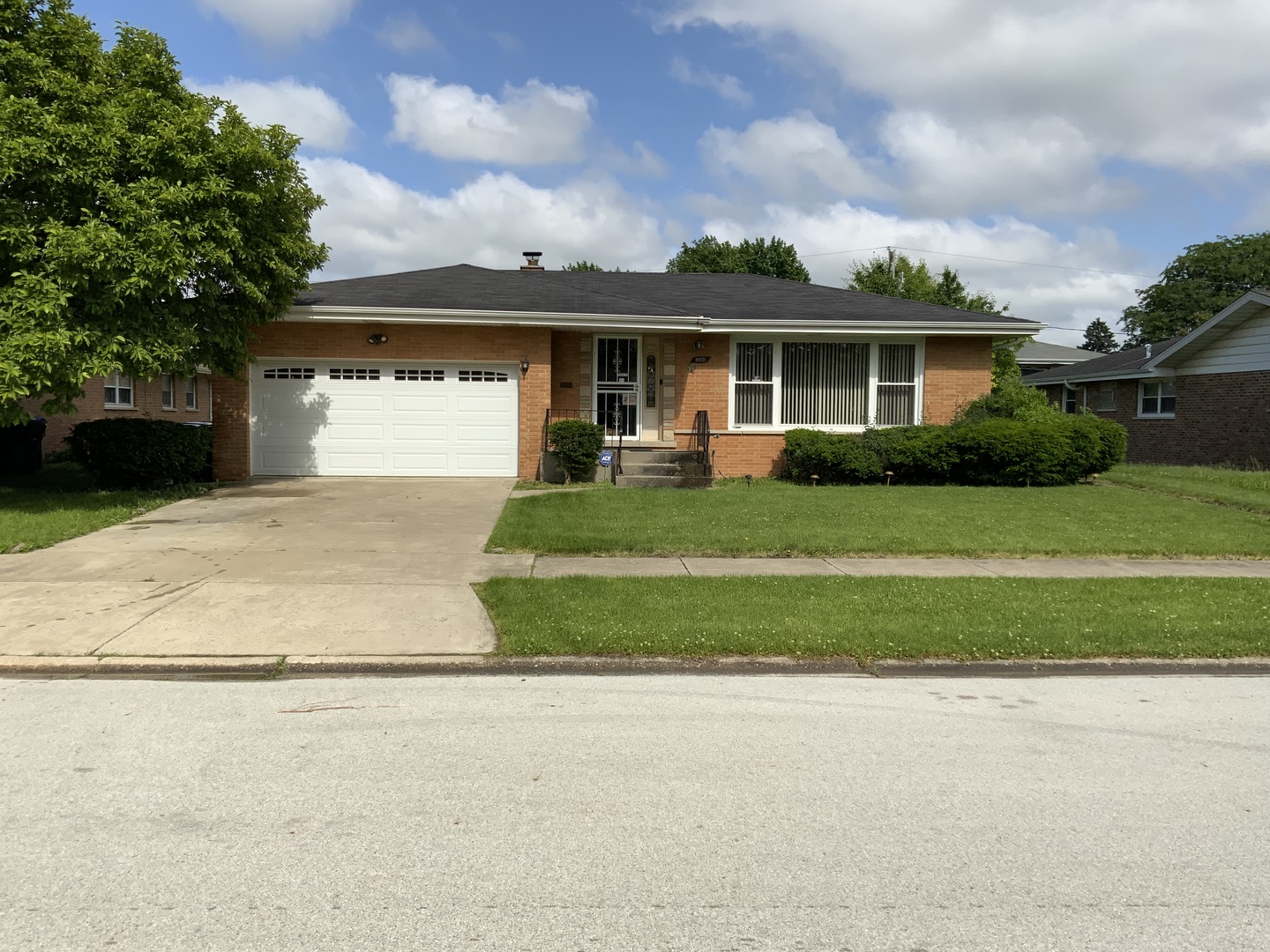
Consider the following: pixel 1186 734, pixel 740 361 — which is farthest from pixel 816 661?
pixel 740 361

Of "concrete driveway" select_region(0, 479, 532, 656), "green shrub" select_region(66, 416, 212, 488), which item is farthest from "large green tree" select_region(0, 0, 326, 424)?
"concrete driveway" select_region(0, 479, 532, 656)

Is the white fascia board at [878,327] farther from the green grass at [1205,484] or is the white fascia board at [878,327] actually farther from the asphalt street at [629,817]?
the asphalt street at [629,817]

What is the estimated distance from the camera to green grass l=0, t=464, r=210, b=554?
10523mm

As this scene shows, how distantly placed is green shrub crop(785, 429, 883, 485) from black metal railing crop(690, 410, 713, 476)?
1626 mm

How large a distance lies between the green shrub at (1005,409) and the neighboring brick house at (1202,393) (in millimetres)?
8681

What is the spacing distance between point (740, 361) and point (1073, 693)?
1323 cm

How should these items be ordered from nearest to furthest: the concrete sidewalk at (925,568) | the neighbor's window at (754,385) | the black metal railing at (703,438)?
the concrete sidewalk at (925,568), the black metal railing at (703,438), the neighbor's window at (754,385)

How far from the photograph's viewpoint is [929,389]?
18.6 metres

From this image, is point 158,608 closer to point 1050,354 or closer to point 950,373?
point 950,373

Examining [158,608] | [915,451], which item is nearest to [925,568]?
[915,451]

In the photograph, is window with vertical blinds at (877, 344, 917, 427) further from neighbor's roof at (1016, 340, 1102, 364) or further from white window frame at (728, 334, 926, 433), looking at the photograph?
neighbor's roof at (1016, 340, 1102, 364)

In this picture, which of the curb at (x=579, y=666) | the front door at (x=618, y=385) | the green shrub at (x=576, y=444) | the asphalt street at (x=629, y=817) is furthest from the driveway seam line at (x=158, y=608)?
the front door at (x=618, y=385)

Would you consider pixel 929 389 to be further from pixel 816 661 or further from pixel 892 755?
pixel 892 755

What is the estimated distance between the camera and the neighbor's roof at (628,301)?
16.6 meters
